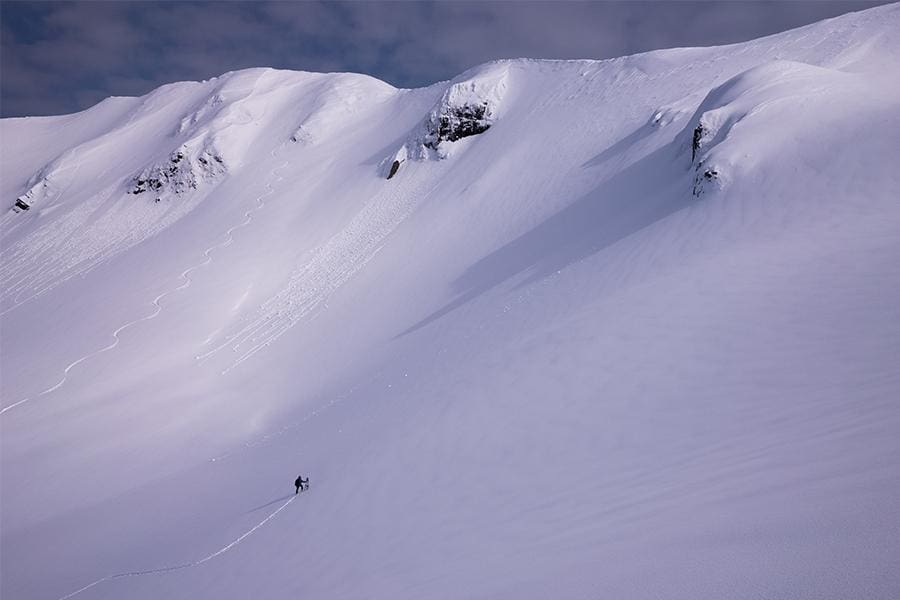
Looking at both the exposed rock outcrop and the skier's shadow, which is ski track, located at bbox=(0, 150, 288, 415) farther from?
the skier's shadow

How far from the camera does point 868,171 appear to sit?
9789 millimetres

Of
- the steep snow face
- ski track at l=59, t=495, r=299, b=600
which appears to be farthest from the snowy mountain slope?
the steep snow face

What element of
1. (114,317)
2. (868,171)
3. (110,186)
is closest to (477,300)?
(868,171)

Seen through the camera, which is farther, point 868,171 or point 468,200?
point 468,200

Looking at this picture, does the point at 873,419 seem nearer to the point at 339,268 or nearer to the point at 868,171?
the point at 868,171

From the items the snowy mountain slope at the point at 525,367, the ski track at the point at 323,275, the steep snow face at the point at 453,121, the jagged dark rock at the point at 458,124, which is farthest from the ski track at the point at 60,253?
the jagged dark rock at the point at 458,124

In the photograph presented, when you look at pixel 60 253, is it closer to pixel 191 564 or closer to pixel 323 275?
pixel 323 275

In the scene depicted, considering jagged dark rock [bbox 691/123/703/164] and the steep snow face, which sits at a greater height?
the steep snow face

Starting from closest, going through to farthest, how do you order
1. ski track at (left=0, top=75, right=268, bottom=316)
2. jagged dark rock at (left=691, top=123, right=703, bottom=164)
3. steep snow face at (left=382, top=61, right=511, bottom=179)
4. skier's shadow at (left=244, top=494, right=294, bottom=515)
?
skier's shadow at (left=244, top=494, right=294, bottom=515) < jagged dark rock at (left=691, top=123, right=703, bottom=164) < ski track at (left=0, top=75, right=268, bottom=316) < steep snow face at (left=382, top=61, right=511, bottom=179)

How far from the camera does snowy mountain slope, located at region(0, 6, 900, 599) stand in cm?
476

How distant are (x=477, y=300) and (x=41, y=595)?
13705 millimetres

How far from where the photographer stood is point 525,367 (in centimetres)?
981

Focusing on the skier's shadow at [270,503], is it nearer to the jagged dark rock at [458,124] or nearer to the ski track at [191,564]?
the ski track at [191,564]

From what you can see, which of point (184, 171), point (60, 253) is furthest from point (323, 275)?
point (60, 253)
